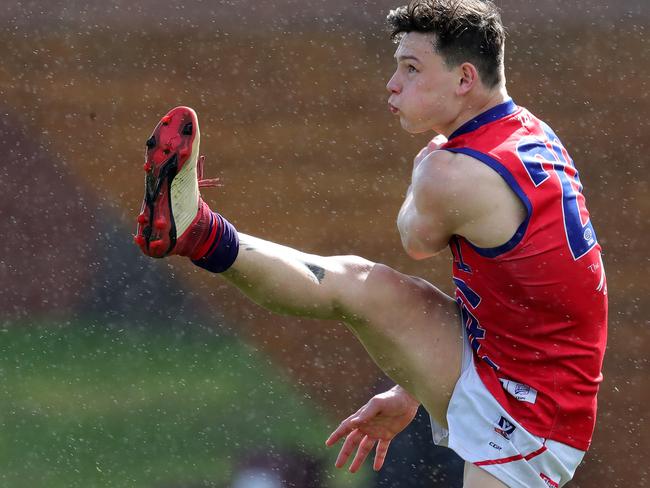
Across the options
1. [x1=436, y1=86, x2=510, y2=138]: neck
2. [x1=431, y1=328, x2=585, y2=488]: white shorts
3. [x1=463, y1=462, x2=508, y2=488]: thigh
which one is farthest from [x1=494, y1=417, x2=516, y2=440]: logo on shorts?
[x1=436, y1=86, x2=510, y2=138]: neck

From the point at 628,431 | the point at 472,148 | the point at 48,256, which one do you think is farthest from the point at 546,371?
the point at 48,256

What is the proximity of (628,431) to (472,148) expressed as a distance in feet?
8.08

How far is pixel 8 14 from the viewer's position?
17.2 ft

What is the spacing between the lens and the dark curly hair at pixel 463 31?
2.89 metres

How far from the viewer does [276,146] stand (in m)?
5.10

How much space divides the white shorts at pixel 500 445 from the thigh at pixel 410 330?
0.07 meters

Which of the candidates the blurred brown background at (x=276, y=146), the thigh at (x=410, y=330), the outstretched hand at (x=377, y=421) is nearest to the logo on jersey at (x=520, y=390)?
the thigh at (x=410, y=330)

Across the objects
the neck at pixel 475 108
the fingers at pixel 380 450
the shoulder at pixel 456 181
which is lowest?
the fingers at pixel 380 450

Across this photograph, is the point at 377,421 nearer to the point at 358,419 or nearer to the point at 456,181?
the point at 358,419

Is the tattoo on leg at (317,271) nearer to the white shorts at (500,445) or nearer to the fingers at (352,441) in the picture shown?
the white shorts at (500,445)

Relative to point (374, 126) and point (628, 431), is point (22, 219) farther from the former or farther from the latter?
point (628, 431)

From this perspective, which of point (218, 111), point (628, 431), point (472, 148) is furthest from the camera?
point (218, 111)

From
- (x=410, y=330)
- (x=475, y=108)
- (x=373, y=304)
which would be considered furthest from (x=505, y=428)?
(x=475, y=108)

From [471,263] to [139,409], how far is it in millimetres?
2701
